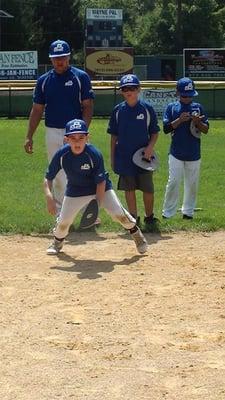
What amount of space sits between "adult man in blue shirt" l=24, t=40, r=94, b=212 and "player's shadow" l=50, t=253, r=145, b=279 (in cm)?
129

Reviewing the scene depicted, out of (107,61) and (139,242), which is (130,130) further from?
(107,61)

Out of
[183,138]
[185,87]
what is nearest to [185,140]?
[183,138]

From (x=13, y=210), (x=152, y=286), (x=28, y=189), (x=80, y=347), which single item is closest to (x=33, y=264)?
(x=152, y=286)

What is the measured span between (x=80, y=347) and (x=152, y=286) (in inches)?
61.6

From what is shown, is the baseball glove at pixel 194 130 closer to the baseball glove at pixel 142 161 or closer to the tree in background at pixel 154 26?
the baseball glove at pixel 142 161

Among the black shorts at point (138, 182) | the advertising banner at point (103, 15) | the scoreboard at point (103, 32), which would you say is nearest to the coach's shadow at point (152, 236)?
the black shorts at point (138, 182)

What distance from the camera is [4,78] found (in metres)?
37.6

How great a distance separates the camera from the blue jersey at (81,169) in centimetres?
707

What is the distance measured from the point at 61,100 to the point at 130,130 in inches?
33.1

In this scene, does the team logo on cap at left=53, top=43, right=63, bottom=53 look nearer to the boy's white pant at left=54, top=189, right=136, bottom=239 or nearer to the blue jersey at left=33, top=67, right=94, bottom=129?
the blue jersey at left=33, top=67, right=94, bottom=129

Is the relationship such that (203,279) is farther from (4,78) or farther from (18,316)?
(4,78)

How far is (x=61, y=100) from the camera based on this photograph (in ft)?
27.6

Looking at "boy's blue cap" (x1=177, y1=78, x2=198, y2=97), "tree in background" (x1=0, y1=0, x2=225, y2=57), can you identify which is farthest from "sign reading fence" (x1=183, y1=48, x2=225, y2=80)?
"boy's blue cap" (x1=177, y1=78, x2=198, y2=97)

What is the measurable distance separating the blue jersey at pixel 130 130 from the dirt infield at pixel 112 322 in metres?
1.03
